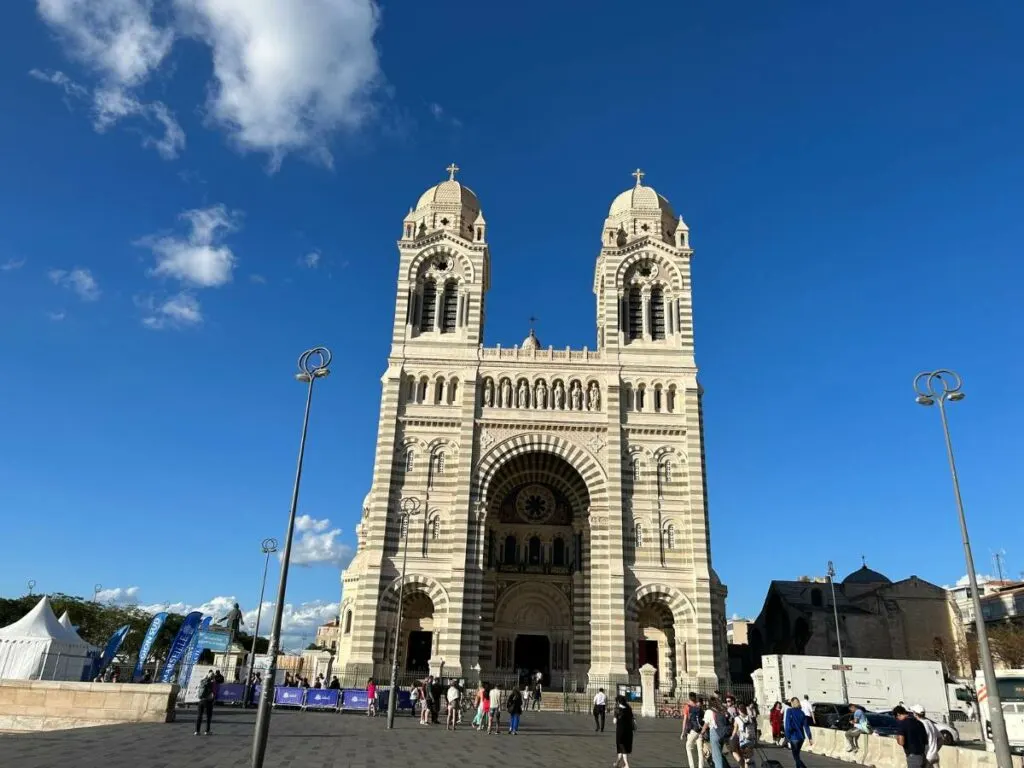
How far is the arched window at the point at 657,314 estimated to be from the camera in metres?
40.9

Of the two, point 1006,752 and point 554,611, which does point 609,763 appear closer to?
point 1006,752

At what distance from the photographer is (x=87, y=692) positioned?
1964 cm

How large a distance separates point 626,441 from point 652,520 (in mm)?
4260

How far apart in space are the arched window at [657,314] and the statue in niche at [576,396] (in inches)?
216

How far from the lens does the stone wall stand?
19422 mm

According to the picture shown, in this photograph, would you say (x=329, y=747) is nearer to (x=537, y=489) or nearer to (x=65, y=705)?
(x=65, y=705)

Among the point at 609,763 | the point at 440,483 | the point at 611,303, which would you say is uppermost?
the point at 611,303

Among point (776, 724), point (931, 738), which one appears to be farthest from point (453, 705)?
point (931, 738)

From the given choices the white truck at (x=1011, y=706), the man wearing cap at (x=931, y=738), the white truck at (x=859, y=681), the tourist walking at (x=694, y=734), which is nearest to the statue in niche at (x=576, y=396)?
the white truck at (x=859, y=681)

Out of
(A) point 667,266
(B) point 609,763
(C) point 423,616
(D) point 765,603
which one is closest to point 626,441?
(A) point 667,266

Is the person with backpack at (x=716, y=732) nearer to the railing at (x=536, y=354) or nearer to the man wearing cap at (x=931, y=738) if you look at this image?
the man wearing cap at (x=931, y=738)

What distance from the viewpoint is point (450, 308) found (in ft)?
134

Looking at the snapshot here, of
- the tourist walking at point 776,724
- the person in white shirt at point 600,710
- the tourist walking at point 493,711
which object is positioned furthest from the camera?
the person in white shirt at point 600,710

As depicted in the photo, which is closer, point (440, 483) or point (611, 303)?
point (440, 483)
